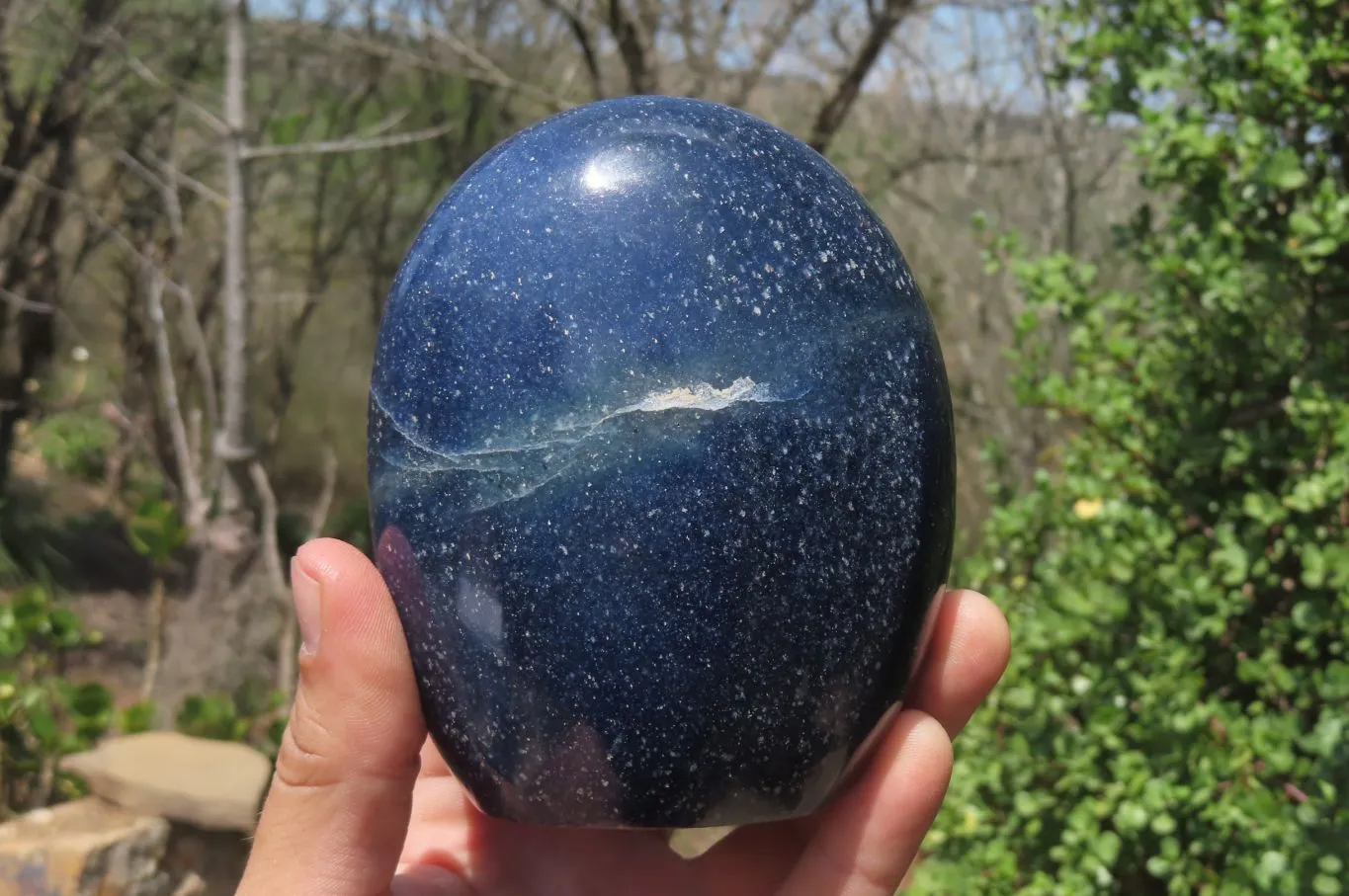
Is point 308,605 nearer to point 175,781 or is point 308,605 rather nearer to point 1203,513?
point 1203,513

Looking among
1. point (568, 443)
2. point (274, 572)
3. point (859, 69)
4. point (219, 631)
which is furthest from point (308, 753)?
point (859, 69)

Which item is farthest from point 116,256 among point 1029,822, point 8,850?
point 1029,822

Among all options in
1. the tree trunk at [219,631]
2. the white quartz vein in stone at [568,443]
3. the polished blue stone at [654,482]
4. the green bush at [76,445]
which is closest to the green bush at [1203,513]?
the polished blue stone at [654,482]

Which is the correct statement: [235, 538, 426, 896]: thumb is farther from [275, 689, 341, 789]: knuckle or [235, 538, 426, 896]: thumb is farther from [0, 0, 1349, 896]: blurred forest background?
[0, 0, 1349, 896]: blurred forest background

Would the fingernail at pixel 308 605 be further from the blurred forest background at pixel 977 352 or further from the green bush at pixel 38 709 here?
the green bush at pixel 38 709

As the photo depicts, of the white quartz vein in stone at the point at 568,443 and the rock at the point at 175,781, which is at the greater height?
the white quartz vein in stone at the point at 568,443

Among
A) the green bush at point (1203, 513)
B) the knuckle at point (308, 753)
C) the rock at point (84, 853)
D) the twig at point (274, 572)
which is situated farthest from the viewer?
the twig at point (274, 572)

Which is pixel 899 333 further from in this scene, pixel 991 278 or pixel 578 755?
pixel 991 278
